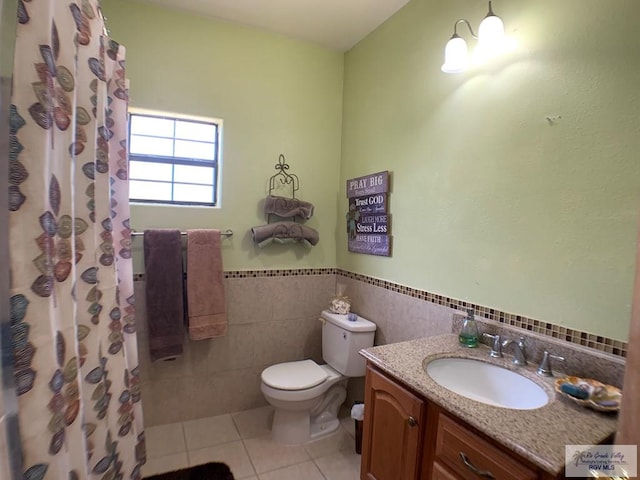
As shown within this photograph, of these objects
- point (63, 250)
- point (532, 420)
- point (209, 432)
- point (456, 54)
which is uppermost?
point (456, 54)

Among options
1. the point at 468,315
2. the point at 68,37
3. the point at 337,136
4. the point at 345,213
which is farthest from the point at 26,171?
the point at 337,136

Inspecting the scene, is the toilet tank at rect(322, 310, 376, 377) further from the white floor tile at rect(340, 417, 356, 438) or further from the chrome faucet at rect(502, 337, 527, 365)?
the chrome faucet at rect(502, 337, 527, 365)

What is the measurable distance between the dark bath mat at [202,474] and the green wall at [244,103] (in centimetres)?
118

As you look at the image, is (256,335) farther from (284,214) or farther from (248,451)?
(284,214)

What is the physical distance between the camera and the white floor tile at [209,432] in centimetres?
207

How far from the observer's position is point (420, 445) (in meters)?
1.14

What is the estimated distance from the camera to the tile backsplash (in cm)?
211

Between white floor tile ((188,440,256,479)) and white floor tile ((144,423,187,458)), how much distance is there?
122 mm

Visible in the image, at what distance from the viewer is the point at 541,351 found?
1.26 metres

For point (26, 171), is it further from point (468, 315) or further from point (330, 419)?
point (330, 419)

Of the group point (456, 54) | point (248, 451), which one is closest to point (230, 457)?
point (248, 451)

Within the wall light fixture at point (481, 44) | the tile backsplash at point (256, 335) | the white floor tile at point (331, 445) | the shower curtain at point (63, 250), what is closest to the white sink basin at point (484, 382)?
the tile backsplash at point (256, 335)

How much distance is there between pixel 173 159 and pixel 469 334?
2.08 meters

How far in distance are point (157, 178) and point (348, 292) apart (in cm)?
155
